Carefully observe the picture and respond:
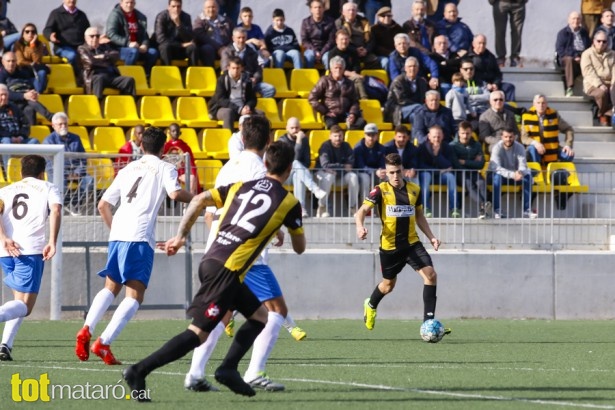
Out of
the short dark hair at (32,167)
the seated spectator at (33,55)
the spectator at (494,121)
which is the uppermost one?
the seated spectator at (33,55)

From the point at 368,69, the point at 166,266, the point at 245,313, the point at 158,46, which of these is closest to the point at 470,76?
the point at 368,69

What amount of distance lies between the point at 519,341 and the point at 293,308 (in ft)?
14.7

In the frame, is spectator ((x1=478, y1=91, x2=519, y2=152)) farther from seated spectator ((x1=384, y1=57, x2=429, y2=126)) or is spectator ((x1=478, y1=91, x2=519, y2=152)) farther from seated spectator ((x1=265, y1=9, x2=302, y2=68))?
seated spectator ((x1=265, y1=9, x2=302, y2=68))

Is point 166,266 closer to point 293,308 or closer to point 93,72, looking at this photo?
point 293,308

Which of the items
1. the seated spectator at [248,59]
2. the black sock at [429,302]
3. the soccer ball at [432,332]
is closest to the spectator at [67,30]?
the seated spectator at [248,59]

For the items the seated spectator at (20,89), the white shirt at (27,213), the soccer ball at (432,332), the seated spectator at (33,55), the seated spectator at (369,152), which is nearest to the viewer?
the white shirt at (27,213)

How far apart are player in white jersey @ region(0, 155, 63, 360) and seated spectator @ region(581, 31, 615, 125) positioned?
1241 cm

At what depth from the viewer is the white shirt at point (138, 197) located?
10062 mm

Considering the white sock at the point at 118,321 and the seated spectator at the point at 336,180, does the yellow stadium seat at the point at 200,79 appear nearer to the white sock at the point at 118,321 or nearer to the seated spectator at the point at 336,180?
the seated spectator at the point at 336,180

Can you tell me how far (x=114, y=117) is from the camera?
18.7 meters

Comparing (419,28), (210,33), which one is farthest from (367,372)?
(419,28)

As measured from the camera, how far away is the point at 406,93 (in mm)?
19391

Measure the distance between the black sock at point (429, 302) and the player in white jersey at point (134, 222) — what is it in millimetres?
3781

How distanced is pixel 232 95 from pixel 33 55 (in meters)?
3.01
